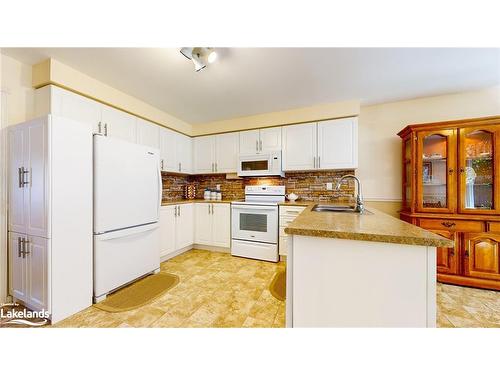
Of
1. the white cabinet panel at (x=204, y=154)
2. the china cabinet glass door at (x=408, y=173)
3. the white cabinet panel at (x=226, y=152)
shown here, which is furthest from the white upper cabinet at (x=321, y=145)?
the white cabinet panel at (x=204, y=154)

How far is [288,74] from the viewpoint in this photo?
2123 millimetres

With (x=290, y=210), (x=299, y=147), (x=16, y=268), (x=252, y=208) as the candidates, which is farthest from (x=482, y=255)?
(x=16, y=268)

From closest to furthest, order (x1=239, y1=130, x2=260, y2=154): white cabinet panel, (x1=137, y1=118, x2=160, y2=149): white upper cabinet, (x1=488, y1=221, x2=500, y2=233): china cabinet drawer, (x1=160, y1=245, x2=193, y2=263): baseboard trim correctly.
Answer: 1. (x1=488, y1=221, x2=500, y2=233): china cabinet drawer
2. (x1=137, y1=118, x2=160, y2=149): white upper cabinet
3. (x1=160, y1=245, x2=193, y2=263): baseboard trim
4. (x1=239, y1=130, x2=260, y2=154): white cabinet panel

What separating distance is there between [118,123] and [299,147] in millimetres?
2541

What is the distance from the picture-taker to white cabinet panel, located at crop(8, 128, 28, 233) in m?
1.67

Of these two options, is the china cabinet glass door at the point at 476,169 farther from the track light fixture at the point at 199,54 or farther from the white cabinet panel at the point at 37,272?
the white cabinet panel at the point at 37,272

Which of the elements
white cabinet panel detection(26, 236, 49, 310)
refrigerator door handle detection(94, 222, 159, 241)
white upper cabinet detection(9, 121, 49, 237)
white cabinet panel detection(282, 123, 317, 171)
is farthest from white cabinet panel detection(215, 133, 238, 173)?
white cabinet panel detection(26, 236, 49, 310)

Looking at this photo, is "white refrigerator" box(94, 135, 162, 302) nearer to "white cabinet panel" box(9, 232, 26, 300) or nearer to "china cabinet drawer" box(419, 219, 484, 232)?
"white cabinet panel" box(9, 232, 26, 300)

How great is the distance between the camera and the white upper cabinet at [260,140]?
10.7 ft

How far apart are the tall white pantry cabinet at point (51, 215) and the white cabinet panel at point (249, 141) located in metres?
2.16

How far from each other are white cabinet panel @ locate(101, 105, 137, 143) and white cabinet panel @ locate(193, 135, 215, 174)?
1.27 meters

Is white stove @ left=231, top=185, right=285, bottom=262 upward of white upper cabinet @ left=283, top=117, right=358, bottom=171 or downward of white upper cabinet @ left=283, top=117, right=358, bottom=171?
downward

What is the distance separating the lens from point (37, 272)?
5.19 feet
